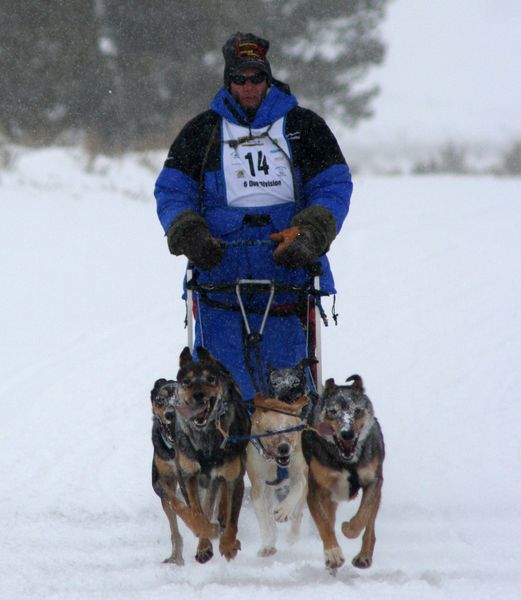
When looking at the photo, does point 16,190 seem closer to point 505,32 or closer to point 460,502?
point 460,502

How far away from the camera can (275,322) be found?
5.09m

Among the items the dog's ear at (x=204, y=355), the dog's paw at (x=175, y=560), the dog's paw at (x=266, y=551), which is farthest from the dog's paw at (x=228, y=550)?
the dog's ear at (x=204, y=355)

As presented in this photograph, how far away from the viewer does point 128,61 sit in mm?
21578

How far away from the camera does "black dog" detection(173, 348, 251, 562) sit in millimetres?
4340

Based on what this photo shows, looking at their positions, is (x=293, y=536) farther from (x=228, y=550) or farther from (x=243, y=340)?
(x=243, y=340)

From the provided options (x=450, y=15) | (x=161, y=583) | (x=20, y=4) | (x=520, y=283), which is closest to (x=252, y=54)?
(x=161, y=583)

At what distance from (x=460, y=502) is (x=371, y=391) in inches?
102

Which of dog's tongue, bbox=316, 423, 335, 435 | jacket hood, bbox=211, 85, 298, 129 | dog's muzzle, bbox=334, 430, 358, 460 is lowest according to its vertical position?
dog's muzzle, bbox=334, 430, 358, 460

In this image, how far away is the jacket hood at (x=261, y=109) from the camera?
4.88 meters

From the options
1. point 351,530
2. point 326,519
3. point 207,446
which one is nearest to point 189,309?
point 207,446

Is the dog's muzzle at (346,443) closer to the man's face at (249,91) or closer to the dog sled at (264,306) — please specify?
the dog sled at (264,306)

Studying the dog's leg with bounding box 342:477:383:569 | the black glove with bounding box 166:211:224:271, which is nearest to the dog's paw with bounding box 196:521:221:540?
the dog's leg with bounding box 342:477:383:569

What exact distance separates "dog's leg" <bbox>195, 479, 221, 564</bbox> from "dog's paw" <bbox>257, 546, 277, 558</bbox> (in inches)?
13.8

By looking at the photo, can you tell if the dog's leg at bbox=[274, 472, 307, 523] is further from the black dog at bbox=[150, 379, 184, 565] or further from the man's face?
the man's face
